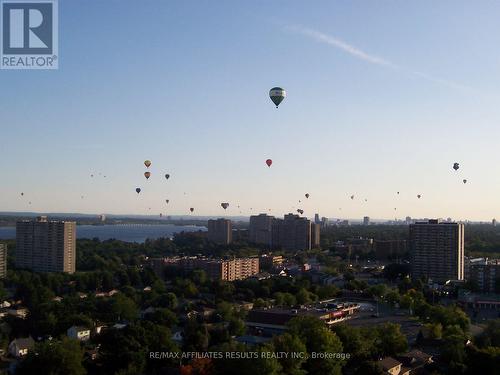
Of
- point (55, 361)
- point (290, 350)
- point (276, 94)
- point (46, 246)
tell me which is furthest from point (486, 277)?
point (46, 246)

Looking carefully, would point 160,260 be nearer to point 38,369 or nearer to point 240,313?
point 240,313

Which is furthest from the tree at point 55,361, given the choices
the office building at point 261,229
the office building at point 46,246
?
the office building at point 261,229

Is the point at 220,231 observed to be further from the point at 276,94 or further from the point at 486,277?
the point at 276,94

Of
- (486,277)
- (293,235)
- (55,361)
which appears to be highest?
(293,235)

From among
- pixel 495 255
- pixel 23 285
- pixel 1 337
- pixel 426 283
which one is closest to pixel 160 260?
pixel 23 285

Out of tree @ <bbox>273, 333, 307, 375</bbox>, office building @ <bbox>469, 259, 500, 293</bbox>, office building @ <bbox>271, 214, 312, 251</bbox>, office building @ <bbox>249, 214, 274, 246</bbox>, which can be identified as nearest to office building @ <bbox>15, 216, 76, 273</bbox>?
office building @ <bbox>469, 259, 500, 293</bbox>
